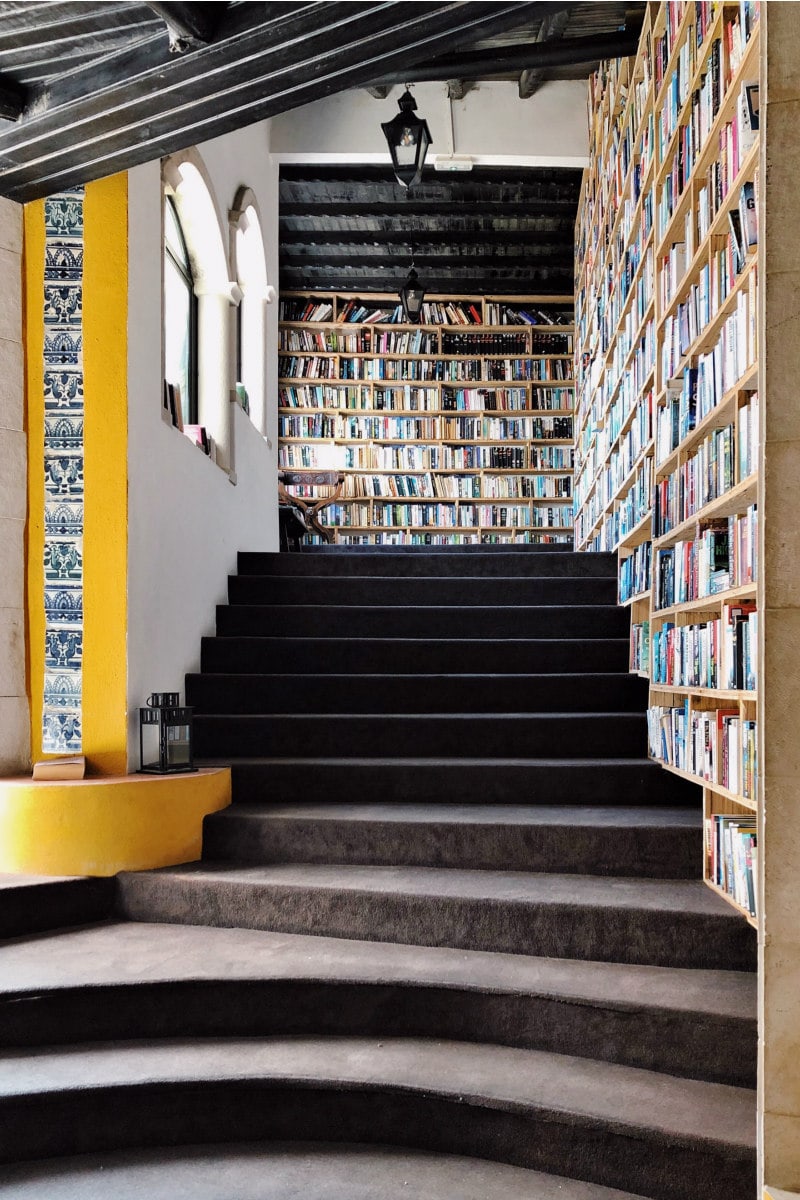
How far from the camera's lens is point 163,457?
396cm

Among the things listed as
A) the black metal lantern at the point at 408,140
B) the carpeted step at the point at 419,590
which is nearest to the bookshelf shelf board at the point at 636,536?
the carpeted step at the point at 419,590

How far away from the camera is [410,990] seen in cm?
259

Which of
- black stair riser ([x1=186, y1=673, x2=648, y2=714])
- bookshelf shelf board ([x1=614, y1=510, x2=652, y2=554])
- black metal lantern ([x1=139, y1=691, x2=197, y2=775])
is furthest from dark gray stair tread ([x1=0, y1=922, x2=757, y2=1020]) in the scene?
bookshelf shelf board ([x1=614, y1=510, x2=652, y2=554])

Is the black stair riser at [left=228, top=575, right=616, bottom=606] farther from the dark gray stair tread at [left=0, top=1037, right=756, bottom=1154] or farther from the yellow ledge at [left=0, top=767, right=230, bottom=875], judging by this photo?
the dark gray stair tread at [left=0, top=1037, right=756, bottom=1154]

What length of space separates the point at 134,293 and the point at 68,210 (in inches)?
13.2

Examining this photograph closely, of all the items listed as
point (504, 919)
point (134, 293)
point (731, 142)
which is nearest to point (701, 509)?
point (731, 142)

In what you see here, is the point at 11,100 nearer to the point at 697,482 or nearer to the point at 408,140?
the point at 697,482

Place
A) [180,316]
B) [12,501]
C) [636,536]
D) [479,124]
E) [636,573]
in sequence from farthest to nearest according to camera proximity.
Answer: [479,124], [180,316], [636,536], [636,573], [12,501]

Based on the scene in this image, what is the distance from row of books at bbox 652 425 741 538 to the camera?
8.73ft

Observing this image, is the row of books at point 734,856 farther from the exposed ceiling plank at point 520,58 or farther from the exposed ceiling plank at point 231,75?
the exposed ceiling plank at point 520,58

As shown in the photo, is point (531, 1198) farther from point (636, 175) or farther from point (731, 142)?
point (636, 175)

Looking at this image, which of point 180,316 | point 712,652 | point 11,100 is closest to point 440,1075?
point 712,652

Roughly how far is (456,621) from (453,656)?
Result: 29 cm

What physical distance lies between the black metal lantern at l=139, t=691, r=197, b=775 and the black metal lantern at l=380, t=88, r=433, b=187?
272 centimetres
